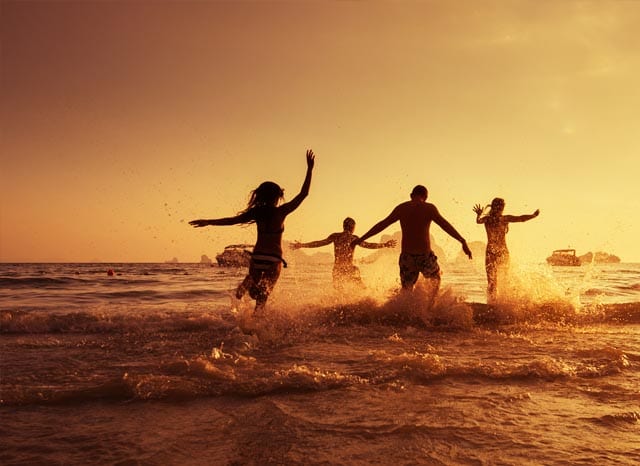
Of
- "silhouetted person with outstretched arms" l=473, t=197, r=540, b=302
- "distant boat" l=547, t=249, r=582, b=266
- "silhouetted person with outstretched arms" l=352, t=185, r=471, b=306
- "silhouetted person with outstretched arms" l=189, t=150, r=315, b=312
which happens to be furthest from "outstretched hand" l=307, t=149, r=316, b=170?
"distant boat" l=547, t=249, r=582, b=266

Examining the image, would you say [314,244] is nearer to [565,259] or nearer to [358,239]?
[358,239]

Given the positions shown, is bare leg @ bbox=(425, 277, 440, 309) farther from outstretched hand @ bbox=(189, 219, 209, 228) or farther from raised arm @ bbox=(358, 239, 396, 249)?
outstretched hand @ bbox=(189, 219, 209, 228)

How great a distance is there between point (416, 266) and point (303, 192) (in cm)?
270

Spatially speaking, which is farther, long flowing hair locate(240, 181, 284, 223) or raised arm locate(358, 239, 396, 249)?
raised arm locate(358, 239, 396, 249)

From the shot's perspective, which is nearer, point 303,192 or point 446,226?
point 303,192

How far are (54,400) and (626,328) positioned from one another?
8303mm

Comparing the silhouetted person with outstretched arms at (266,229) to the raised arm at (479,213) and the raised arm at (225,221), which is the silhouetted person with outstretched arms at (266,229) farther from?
the raised arm at (479,213)

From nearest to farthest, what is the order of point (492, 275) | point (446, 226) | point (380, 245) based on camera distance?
point (446, 226), point (380, 245), point (492, 275)

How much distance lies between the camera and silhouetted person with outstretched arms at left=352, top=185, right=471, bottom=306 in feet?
27.9

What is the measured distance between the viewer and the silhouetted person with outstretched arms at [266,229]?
725 centimetres

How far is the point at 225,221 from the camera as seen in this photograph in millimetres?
7039

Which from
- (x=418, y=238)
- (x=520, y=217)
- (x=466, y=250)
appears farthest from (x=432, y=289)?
(x=520, y=217)

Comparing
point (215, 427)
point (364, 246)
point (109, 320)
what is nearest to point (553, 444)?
point (215, 427)

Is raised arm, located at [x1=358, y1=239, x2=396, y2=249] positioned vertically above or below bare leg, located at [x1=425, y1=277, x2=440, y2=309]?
above
